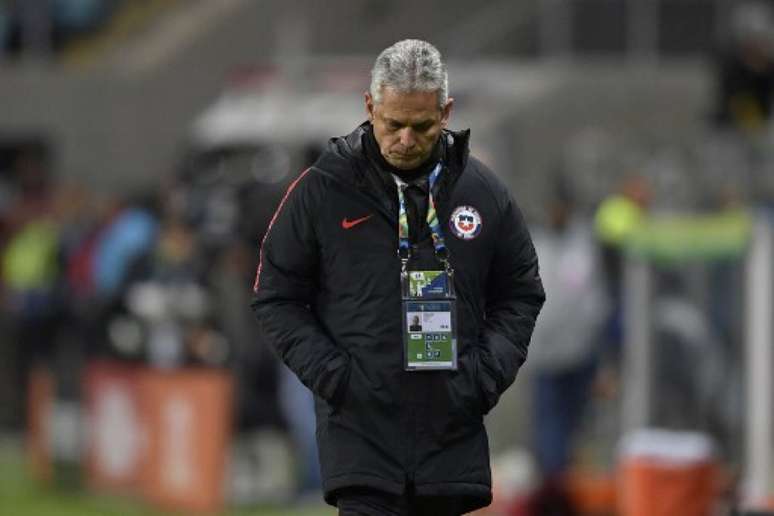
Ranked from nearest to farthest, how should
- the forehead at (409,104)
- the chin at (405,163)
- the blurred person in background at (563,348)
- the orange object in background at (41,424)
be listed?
1. the forehead at (409,104)
2. the chin at (405,163)
3. the blurred person in background at (563,348)
4. the orange object in background at (41,424)

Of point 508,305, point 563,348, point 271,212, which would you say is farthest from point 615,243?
point 508,305

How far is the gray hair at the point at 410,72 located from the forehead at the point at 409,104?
0.01 metres

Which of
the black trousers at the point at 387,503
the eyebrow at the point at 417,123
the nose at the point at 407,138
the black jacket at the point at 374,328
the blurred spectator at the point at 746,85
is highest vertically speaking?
the blurred spectator at the point at 746,85

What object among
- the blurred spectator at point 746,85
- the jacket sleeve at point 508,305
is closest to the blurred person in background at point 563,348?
the blurred spectator at point 746,85

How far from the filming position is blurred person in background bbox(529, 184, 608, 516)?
42.0ft

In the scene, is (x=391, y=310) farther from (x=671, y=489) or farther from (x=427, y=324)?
(x=671, y=489)

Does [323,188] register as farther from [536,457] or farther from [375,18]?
[375,18]

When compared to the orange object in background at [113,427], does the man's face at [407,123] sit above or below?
above

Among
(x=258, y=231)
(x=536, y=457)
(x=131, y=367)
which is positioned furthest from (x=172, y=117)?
(x=536, y=457)

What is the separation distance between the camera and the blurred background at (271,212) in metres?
11.5

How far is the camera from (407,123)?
634 centimetres

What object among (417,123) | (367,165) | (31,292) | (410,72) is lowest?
(31,292)

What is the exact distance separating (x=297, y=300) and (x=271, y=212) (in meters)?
7.04

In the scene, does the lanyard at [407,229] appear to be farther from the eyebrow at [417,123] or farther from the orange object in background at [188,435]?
the orange object in background at [188,435]
